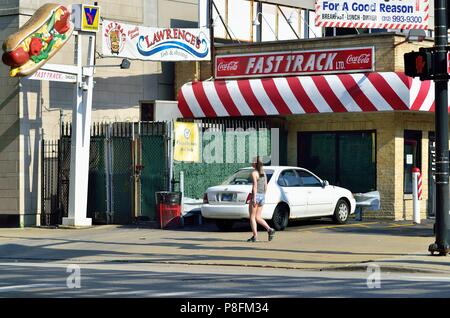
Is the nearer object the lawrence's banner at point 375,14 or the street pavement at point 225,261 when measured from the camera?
the street pavement at point 225,261

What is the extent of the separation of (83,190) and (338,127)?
7450mm

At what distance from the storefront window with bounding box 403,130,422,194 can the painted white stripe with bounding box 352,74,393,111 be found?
183 cm

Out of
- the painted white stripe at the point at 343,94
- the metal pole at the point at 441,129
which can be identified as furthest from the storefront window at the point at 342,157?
the metal pole at the point at 441,129

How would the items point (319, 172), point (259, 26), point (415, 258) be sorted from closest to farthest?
point (415, 258) → point (319, 172) → point (259, 26)

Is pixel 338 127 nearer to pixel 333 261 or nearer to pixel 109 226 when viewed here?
pixel 109 226

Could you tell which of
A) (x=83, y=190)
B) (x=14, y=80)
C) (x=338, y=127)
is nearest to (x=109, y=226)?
(x=83, y=190)

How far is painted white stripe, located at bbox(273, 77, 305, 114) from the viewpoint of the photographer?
2800cm

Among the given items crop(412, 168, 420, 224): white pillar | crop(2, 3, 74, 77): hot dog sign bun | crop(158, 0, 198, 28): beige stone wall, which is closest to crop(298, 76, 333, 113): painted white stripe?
crop(412, 168, 420, 224): white pillar

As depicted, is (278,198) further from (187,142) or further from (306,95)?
(306,95)

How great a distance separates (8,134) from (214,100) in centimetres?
604

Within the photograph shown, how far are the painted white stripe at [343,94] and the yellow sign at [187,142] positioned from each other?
153 inches

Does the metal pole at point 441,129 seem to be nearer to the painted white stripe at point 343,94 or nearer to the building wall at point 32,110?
the painted white stripe at point 343,94

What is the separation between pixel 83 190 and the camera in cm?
2669

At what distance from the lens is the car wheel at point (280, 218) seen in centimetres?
2422
